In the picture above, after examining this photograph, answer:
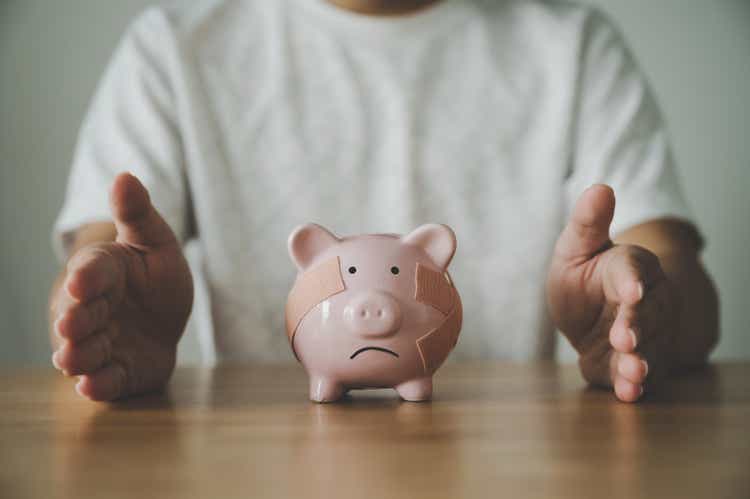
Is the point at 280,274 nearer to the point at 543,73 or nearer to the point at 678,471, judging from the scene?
the point at 543,73

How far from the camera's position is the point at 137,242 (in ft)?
2.12

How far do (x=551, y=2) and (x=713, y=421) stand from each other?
989 millimetres

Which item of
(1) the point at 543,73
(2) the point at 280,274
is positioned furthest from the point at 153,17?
(1) the point at 543,73

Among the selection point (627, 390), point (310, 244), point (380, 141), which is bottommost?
point (627, 390)

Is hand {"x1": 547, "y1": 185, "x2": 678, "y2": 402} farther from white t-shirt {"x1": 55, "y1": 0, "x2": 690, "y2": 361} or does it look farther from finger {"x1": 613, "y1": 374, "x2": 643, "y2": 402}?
white t-shirt {"x1": 55, "y1": 0, "x2": 690, "y2": 361}

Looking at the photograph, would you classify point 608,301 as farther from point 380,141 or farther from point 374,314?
point 380,141

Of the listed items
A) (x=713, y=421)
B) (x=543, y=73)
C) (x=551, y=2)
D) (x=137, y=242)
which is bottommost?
(x=713, y=421)

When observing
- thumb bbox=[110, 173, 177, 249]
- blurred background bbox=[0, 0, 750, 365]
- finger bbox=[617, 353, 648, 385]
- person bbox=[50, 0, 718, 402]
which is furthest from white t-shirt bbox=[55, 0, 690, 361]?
finger bbox=[617, 353, 648, 385]

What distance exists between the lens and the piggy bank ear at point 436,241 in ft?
2.03

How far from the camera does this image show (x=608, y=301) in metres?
0.65

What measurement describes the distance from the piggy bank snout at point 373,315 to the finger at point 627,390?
18 centimetres

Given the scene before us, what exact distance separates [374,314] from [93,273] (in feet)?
0.65

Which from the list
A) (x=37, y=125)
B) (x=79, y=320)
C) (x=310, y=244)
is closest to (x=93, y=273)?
(x=79, y=320)

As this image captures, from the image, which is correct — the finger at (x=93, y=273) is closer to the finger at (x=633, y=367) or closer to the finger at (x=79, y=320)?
the finger at (x=79, y=320)
